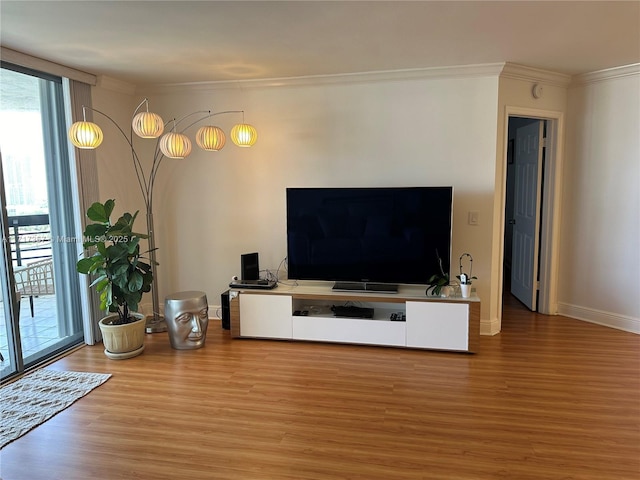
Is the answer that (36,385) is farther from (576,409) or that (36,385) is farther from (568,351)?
(568,351)

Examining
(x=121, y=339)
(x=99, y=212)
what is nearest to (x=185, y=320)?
(x=121, y=339)

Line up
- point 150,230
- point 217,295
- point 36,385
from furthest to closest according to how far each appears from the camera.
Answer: point 217,295
point 150,230
point 36,385

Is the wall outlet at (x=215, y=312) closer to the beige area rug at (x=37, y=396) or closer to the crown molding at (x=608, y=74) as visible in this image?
the beige area rug at (x=37, y=396)

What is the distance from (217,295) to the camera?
4.68m

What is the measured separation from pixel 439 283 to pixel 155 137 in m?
2.59

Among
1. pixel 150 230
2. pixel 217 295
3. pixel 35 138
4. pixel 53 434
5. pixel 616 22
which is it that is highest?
pixel 616 22

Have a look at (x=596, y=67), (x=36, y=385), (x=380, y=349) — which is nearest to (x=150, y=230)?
(x=36, y=385)

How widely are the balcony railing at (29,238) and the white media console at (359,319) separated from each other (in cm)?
160

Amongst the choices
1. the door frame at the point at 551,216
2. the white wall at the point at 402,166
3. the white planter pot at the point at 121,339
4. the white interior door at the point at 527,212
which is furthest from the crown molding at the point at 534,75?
the white planter pot at the point at 121,339

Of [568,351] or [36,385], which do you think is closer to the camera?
[36,385]

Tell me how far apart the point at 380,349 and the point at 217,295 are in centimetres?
184

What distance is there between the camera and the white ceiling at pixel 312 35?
2531mm

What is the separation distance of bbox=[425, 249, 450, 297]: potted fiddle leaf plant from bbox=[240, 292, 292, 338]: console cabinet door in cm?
125

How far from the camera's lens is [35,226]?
3.60 meters
